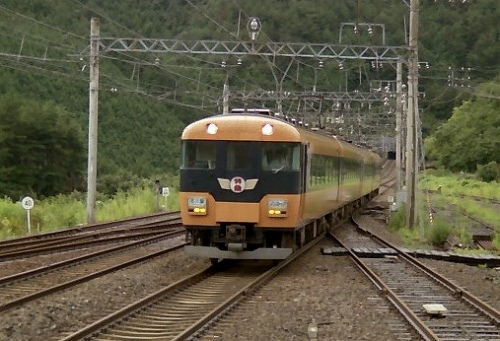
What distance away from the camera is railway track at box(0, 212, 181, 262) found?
17.3 m

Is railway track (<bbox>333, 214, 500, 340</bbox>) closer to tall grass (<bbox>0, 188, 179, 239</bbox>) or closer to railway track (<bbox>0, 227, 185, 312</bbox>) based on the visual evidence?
railway track (<bbox>0, 227, 185, 312</bbox>)

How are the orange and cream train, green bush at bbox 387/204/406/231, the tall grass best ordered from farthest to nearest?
green bush at bbox 387/204/406/231 < the tall grass < the orange and cream train

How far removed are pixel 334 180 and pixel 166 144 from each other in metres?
47.0

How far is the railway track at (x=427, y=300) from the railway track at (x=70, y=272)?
4353 mm

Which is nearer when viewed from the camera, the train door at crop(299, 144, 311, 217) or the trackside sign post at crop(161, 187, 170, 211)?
the train door at crop(299, 144, 311, 217)

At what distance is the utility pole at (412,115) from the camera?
2409cm

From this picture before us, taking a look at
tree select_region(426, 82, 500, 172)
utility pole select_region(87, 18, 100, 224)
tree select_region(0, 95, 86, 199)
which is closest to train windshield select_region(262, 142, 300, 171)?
utility pole select_region(87, 18, 100, 224)

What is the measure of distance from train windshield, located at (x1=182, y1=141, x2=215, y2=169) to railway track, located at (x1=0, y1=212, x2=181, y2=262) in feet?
13.0

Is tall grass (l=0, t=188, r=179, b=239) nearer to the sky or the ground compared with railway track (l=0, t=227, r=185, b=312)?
nearer to the sky

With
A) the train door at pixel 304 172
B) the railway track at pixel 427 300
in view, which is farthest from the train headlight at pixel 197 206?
the railway track at pixel 427 300

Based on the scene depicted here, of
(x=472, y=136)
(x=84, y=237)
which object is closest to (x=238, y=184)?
(x=84, y=237)

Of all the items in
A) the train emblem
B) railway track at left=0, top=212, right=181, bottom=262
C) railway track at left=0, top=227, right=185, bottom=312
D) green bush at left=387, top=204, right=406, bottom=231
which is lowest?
railway track at left=0, top=227, right=185, bottom=312

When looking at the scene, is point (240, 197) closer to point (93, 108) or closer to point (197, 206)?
point (197, 206)

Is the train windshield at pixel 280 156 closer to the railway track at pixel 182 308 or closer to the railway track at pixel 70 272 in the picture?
the railway track at pixel 182 308
